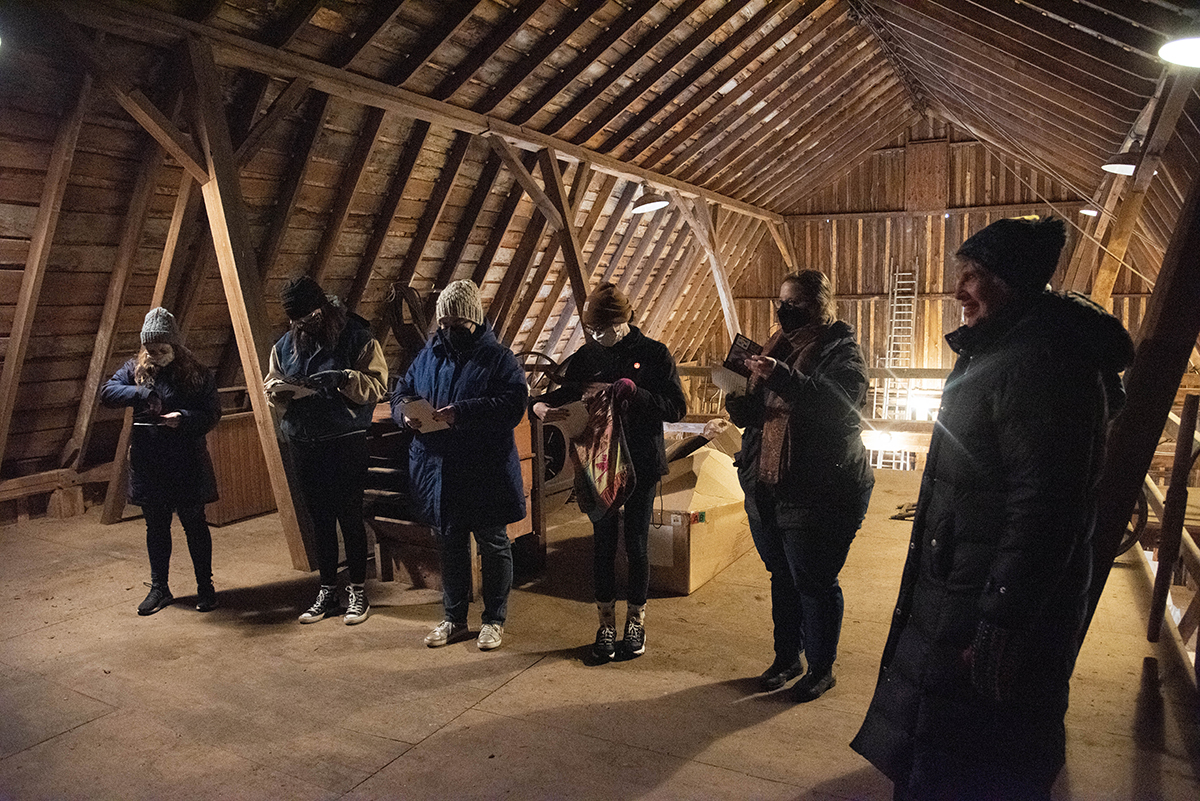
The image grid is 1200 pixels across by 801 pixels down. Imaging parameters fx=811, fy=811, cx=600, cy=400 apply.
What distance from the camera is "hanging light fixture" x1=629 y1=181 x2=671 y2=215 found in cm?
745

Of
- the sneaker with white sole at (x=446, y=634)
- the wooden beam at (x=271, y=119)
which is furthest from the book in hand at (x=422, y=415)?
the wooden beam at (x=271, y=119)

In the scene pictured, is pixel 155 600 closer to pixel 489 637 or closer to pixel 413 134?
pixel 489 637

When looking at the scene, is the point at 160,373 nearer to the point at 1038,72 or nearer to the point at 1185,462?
the point at 1185,462

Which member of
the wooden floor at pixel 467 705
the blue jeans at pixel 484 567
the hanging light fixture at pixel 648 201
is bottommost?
the wooden floor at pixel 467 705

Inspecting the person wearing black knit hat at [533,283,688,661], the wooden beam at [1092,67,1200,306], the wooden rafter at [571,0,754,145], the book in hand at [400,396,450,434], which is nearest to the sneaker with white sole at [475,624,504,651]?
the person wearing black knit hat at [533,283,688,661]

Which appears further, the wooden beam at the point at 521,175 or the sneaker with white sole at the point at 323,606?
the wooden beam at the point at 521,175

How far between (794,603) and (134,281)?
14.7 feet

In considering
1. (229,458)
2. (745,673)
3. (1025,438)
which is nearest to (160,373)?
(229,458)

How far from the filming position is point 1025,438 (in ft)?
5.07

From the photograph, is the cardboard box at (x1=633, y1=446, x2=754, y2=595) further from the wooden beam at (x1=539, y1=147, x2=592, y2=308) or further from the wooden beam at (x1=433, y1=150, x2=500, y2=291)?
the wooden beam at (x1=433, y1=150, x2=500, y2=291)

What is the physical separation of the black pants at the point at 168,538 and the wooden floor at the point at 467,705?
0.19m

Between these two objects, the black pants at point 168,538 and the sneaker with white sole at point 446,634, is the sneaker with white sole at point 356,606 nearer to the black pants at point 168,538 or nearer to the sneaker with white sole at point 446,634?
the sneaker with white sole at point 446,634

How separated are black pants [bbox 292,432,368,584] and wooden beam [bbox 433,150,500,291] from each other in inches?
114

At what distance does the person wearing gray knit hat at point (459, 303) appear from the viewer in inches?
127
